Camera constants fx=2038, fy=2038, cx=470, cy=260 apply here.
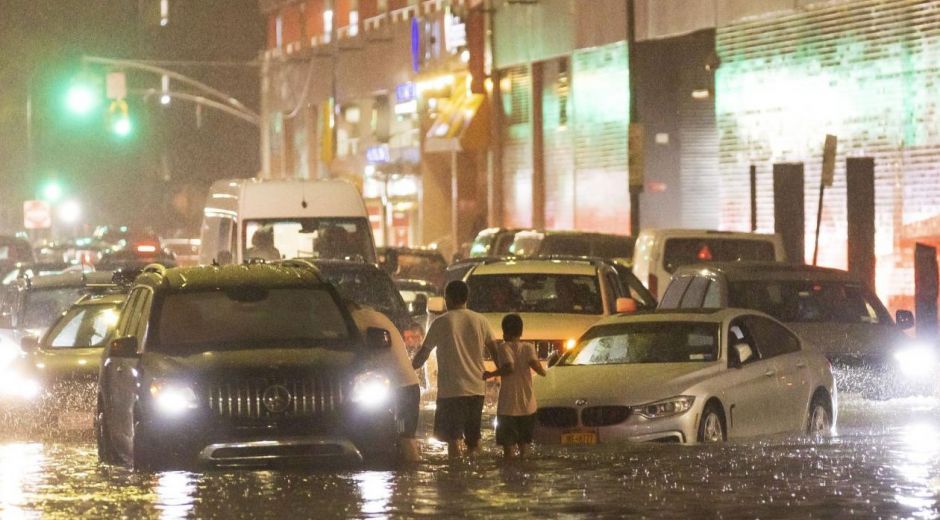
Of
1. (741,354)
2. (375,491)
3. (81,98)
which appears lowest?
(375,491)

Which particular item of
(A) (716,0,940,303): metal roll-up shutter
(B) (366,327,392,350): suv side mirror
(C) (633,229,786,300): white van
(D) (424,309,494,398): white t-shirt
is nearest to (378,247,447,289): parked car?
(A) (716,0,940,303): metal roll-up shutter

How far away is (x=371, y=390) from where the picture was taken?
1402 cm

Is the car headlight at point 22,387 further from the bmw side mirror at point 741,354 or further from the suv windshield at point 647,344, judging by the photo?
the bmw side mirror at point 741,354

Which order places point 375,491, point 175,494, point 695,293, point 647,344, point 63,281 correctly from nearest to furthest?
1. point 175,494
2. point 375,491
3. point 647,344
4. point 695,293
5. point 63,281

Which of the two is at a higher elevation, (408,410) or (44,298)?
(44,298)

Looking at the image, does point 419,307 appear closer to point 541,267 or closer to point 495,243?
point 541,267

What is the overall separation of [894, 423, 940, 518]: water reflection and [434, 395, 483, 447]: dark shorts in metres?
3.13

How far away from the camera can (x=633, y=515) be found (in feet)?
38.7

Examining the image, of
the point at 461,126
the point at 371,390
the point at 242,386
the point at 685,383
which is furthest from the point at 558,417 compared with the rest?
the point at 461,126

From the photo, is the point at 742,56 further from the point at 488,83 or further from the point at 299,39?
the point at 299,39

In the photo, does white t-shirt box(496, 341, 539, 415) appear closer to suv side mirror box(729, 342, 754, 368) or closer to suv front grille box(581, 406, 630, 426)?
suv front grille box(581, 406, 630, 426)

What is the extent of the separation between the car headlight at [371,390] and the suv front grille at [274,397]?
0.40ft

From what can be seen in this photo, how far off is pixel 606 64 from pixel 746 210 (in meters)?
7.16

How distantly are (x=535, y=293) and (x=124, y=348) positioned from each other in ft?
28.7
